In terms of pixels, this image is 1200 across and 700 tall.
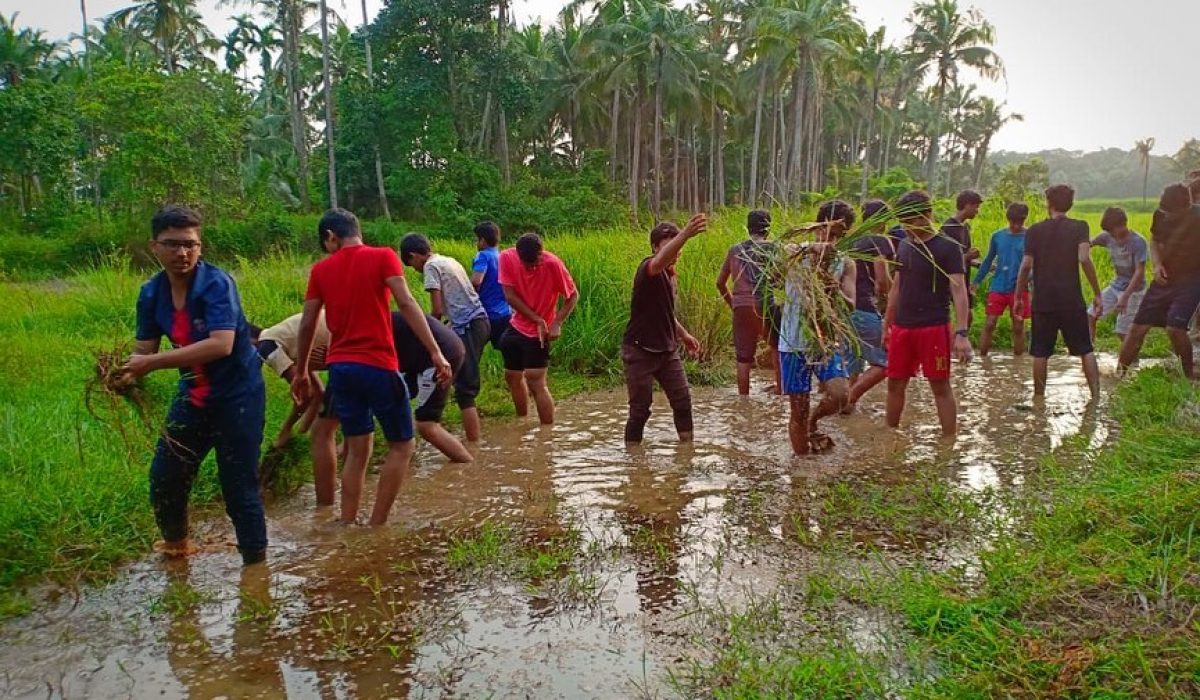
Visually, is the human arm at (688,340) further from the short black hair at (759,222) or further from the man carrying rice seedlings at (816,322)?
the short black hair at (759,222)

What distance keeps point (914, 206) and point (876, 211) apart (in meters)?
0.34

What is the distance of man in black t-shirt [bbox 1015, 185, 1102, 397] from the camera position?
6.46 metres

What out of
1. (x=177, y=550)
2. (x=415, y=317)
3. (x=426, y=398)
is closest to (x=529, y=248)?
(x=426, y=398)

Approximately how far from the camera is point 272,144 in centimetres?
4497

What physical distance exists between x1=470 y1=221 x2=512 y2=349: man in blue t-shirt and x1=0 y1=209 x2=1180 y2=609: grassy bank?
100 centimetres

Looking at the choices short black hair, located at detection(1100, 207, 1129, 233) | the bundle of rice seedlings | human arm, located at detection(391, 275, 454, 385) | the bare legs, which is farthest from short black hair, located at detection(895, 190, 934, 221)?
the bundle of rice seedlings

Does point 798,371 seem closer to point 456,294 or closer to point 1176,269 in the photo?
point 456,294

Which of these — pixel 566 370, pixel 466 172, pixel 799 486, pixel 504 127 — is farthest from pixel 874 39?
pixel 799 486

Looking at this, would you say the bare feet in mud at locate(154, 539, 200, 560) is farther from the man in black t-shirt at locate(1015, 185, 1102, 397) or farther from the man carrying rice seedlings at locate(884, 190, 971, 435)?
the man in black t-shirt at locate(1015, 185, 1102, 397)

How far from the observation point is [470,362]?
616 centimetres

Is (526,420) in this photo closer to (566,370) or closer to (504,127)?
(566,370)

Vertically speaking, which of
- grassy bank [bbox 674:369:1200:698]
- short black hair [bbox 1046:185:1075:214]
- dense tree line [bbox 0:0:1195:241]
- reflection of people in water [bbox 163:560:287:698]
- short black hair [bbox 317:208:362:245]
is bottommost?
reflection of people in water [bbox 163:560:287:698]

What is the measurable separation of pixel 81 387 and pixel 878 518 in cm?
642

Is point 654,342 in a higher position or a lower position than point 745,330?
higher
